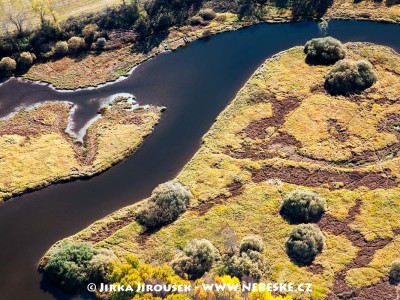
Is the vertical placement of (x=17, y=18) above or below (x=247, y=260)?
above

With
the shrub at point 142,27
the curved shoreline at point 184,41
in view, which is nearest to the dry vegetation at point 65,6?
the shrub at point 142,27

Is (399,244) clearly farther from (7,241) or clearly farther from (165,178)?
(7,241)

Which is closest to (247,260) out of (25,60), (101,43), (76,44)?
(101,43)

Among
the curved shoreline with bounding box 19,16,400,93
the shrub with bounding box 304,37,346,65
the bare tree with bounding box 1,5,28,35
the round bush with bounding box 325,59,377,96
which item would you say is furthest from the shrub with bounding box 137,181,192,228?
the bare tree with bounding box 1,5,28,35

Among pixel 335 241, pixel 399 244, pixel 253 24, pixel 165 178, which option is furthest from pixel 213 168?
pixel 253 24

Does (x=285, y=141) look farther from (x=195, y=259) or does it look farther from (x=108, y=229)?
(x=108, y=229)

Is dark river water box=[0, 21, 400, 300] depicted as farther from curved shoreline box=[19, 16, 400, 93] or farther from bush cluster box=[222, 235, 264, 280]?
bush cluster box=[222, 235, 264, 280]
